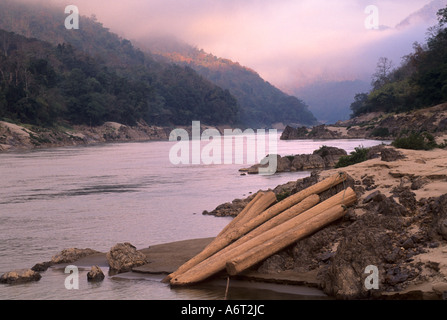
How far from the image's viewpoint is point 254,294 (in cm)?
966

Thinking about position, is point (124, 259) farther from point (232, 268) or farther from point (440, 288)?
point (440, 288)

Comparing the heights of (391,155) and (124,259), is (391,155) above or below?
above

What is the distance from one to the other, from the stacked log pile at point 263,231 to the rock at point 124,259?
4.91 feet

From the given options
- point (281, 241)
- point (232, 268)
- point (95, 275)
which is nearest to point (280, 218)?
point (281, 241)

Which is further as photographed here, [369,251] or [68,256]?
[68,256]

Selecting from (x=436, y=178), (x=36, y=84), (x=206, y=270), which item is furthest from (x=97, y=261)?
(x=36, y=84)

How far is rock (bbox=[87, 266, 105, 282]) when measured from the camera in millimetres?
11125

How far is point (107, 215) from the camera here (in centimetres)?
2095

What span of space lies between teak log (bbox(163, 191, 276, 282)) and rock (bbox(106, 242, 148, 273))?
4.91 feet

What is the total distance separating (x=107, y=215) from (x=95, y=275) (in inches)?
393

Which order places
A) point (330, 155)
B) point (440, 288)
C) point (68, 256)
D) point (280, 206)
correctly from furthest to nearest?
point (330, 155)
point (68, 256)
point (280, 206)
point (440, 288)

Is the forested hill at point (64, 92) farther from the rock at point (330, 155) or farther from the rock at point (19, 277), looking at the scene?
the rock at point (19, 277)
